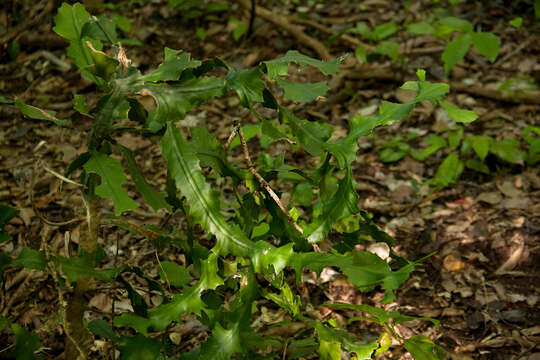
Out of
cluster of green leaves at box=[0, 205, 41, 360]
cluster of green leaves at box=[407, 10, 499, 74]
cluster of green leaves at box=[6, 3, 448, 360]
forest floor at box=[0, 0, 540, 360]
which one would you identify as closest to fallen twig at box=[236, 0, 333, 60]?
forest floor at box=[0, 0, 540, 360]

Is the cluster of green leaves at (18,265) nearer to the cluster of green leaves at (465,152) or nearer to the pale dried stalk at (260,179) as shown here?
the pale dried stalk at (260,179)

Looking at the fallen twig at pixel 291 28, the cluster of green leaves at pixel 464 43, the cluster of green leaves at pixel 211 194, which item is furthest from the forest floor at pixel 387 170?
the cluster of green leaves at pixel 464 43

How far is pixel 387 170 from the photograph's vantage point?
2.35 metres

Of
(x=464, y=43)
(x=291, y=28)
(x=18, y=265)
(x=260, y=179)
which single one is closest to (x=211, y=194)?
(x=260, y=179)

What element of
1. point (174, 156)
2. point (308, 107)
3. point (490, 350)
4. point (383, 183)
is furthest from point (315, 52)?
point (174, 156)

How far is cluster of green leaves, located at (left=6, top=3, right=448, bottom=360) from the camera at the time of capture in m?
0.99

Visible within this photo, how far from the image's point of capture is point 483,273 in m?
1.79

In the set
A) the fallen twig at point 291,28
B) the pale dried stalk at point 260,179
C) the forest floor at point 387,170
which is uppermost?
the pale dried stalk at point 260,179

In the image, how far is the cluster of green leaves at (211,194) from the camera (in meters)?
0.99

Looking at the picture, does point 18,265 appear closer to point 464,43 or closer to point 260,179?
point 260,179

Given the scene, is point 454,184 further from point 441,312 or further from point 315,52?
point 315,52

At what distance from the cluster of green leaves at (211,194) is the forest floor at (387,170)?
21 cm

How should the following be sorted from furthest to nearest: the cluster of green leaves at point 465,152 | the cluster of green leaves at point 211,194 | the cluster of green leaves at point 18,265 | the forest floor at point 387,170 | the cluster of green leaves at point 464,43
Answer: the cluster of green leaves at point 464,43
the cluster of green leaves at point 465,152
the forest floor at point 387,170
the cluster of green leaves at point 18,265
the cluster of green leaves at point 211,194

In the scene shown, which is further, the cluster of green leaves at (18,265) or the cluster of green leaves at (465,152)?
the cluster of green leaves at (465,152)
